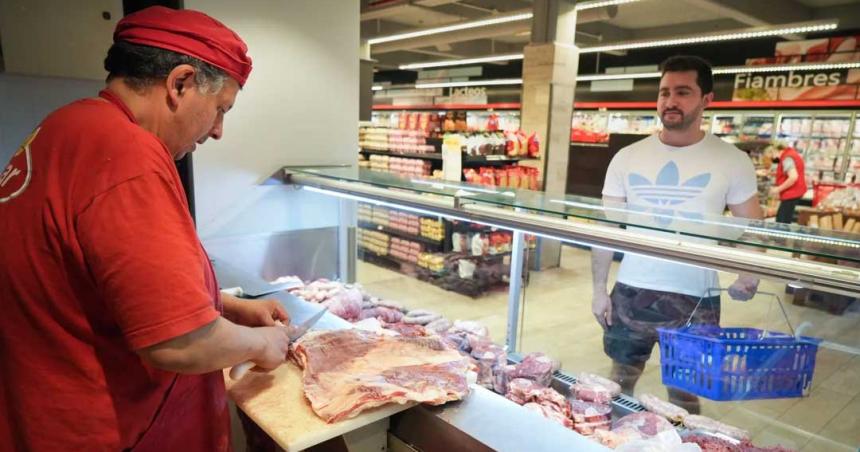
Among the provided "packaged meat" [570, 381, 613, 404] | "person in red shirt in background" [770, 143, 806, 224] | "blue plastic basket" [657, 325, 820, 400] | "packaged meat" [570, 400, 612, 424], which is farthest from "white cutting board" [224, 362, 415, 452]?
"person in red shirt in background" [770, 143, 806, 224]

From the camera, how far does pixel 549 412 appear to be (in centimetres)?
187

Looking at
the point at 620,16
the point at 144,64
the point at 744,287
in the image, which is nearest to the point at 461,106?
the point at 620,16

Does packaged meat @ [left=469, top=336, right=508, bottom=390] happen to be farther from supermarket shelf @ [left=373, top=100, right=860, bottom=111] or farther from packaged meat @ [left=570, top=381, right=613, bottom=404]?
supermarket shelf @ [left=373, top=100, right=860, bottom=111]

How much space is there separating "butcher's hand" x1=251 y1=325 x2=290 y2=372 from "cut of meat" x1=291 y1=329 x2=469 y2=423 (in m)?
0.16

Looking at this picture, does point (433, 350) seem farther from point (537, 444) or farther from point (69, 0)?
point (69, 0)

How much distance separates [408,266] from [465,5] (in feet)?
20.5

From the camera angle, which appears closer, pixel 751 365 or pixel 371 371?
pixel 371 371

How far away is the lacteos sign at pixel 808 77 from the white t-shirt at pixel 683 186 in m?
9.39

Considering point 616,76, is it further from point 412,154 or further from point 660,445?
point 660,445

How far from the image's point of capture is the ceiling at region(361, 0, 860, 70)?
9602mm

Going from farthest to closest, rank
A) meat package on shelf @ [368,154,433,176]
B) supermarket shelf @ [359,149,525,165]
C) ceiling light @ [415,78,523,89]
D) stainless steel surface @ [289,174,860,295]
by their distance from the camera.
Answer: ceiling light @ [415,78,523,89]
meat package on shelf @ [368,154,433,176]
supermarket shelf @ [359,149,525,165]
stainless steel surface @ [289,174,860,295]

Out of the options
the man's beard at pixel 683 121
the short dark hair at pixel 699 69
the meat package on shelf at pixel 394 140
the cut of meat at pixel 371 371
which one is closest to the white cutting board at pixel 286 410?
the cut of meat at pixel 371 371

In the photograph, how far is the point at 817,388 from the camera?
1748 mm

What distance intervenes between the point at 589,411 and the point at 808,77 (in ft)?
37.2
